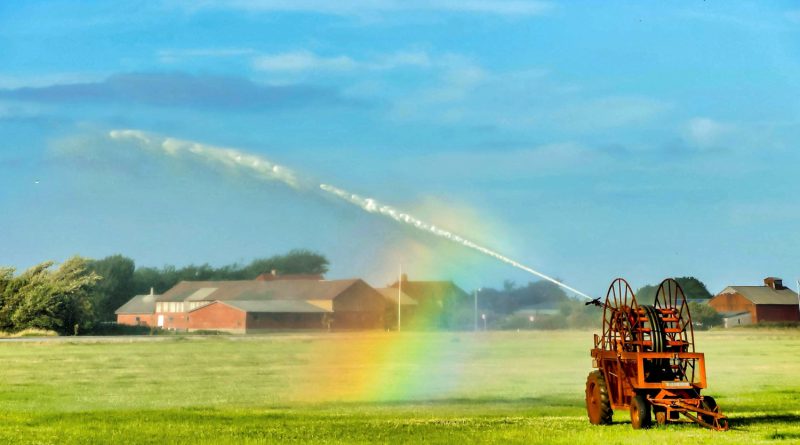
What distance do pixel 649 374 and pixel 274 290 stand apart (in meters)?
130

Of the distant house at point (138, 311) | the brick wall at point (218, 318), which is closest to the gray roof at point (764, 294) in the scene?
the brick wall at point (218, 318)

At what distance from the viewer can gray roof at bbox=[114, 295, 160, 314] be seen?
6708 inches

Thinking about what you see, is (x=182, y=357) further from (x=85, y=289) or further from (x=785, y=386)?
(x=85, y=289)

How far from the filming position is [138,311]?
171125 mm

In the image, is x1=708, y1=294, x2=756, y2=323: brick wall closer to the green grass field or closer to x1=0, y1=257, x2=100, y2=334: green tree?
the green grass field

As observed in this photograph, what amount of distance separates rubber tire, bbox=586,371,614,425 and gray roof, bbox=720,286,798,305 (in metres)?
149

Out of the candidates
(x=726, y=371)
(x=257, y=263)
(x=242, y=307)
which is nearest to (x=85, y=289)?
(x=242, y=307)

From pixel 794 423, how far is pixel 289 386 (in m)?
23.9

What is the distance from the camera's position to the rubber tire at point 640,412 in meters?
25.1

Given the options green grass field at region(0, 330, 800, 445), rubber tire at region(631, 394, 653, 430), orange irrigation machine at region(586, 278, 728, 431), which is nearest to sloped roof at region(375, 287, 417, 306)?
green grass field at region(0, 330, 800, 445)

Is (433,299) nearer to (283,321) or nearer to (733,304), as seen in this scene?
(283,321)

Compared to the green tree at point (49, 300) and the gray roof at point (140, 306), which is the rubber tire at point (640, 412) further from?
the gray roof at point (140, 306)

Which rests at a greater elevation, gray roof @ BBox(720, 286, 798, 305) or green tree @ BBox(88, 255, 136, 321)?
green tree @ BBox(88, 255, 136, 321)

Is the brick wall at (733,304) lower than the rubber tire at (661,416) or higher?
higher
